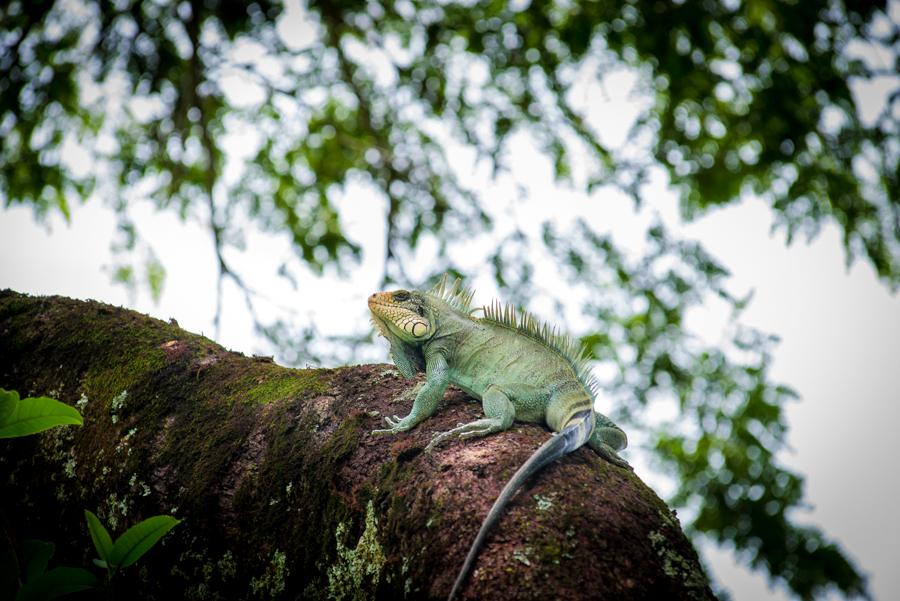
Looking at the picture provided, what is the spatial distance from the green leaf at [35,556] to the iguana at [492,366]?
1195 millimetres

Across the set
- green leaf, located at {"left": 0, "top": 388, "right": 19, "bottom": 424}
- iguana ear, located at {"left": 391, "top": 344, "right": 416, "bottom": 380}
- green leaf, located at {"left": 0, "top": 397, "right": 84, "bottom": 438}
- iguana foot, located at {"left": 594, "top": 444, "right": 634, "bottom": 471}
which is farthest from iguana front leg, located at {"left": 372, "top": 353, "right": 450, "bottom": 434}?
green leaf, located at {"left": 0, "top": 388, "right": 19, "bottom": 424}

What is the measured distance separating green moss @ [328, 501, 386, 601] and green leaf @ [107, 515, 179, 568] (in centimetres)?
56

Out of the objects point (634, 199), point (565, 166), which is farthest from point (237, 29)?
point (634, 199)

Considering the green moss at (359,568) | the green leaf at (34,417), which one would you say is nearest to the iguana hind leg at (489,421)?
the green moss at (359,568)

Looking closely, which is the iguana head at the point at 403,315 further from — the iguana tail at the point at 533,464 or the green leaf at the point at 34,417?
the green leaf at the point at 34,417

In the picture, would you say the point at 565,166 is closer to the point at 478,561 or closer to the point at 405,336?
the point at 405,336

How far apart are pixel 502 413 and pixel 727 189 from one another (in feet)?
16.1

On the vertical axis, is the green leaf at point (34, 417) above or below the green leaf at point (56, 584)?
above

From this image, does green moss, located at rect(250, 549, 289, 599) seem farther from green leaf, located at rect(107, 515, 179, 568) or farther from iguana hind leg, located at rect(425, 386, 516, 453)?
iguana hind leg, located at rect(425, 386, 516, 453)

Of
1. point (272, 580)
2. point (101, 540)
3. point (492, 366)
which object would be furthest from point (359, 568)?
point (492, 366)

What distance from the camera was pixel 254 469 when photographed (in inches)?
107

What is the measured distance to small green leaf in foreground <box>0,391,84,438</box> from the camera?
7.43 ft

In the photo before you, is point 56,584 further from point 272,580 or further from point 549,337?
point 549,337

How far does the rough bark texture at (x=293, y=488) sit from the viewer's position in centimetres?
210
